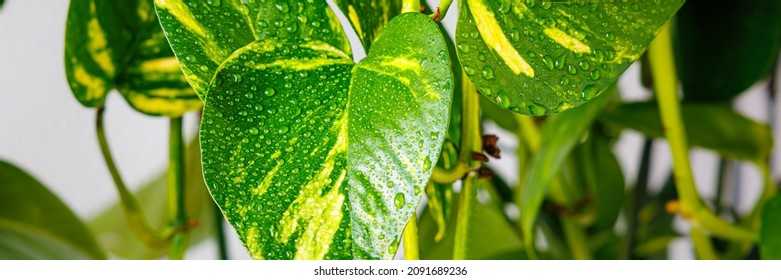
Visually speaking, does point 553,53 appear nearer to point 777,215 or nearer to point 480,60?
point 480,60

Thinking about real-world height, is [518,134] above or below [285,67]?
below

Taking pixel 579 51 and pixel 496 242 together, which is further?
pixel 496 242

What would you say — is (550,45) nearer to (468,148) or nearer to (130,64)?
(468,148)

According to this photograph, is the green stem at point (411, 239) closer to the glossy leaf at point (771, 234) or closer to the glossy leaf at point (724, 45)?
the glossy leaf at point (771, 234)

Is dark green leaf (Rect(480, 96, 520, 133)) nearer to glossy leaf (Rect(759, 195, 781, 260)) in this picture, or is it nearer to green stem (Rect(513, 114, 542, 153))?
green stem (Rect(513, 114, 542, 153))

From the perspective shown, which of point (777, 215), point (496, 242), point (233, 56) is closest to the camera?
point (233, 56)

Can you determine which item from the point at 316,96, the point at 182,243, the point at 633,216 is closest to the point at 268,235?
the point at 316,96

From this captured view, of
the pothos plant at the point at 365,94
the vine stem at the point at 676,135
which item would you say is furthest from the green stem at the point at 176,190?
the vine stem at the point at 676,135
